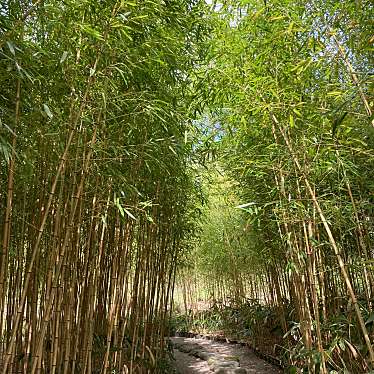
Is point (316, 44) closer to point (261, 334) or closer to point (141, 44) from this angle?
point (141, 44)

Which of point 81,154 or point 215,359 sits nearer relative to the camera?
point 81,154

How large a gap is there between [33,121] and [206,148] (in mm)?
1746

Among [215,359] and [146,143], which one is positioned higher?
[146,143]

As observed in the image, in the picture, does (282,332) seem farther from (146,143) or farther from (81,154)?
(81,154)

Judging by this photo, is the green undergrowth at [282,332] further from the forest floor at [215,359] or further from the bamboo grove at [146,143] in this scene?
the forest floor at [215,359]

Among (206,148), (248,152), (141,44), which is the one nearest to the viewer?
(141,44)

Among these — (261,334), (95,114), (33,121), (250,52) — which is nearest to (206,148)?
(250,52)

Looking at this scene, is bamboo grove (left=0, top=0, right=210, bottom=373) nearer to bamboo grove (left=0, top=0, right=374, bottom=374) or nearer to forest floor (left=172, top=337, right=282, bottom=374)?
bamboo grove (left=0, top=0, right=374, bottom=374)

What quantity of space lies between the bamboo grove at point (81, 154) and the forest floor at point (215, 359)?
7.55ft

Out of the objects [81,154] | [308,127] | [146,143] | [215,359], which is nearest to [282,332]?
[215,359]

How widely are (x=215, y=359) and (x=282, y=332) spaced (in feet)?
3.72

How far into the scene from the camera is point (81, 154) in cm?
253

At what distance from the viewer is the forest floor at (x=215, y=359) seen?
5.75m

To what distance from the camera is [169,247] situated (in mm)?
4250
